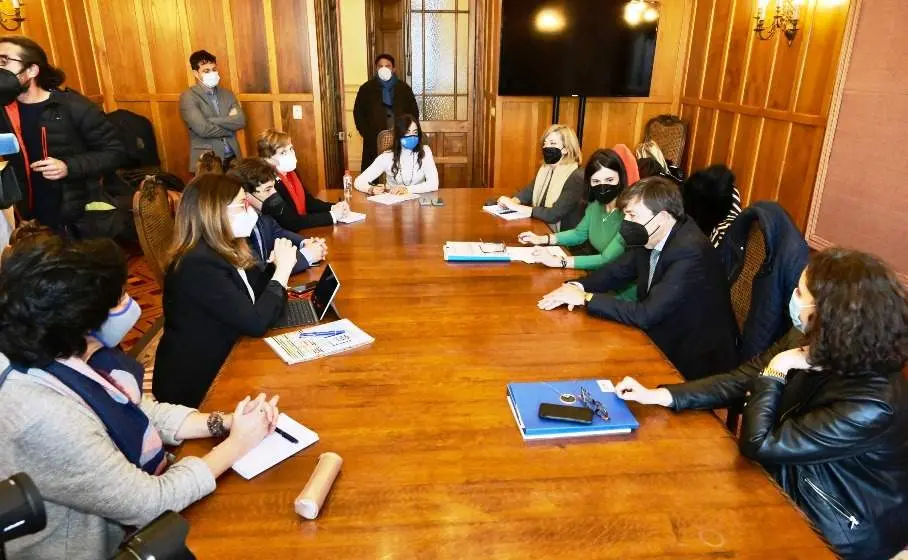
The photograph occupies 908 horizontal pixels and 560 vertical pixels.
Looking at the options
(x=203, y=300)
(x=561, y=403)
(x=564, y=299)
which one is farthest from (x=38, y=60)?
(x=561, y=403)

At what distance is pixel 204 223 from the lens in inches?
72.6

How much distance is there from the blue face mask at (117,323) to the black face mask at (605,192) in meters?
2.09

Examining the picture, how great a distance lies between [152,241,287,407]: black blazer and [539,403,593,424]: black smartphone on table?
2.95ft

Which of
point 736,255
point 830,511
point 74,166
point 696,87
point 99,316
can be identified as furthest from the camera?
point 696,87

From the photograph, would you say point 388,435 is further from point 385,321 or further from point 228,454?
point 385,321

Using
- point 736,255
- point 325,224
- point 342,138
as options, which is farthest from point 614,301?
point 342,138

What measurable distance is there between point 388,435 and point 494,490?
11.3 inches

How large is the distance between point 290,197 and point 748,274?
86.8 inches

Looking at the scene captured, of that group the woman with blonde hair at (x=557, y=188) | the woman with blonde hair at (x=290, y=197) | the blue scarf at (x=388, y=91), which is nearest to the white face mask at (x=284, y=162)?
the woman with blonde hair at (x=290, y=197)

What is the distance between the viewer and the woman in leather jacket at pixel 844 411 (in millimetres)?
1233

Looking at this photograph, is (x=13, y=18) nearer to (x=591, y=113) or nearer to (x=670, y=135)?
(x=591, y=113)

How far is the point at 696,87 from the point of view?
17.6 feet

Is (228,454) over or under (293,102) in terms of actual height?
under

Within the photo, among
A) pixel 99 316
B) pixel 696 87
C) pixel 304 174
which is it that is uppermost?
pixel 696 87
